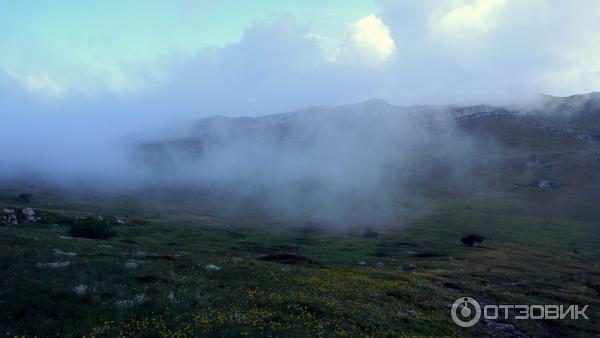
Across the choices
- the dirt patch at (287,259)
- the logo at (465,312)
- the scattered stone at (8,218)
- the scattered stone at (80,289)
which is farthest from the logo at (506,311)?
the scattered stone at (8,218)

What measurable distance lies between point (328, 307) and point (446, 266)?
4524 centimetres

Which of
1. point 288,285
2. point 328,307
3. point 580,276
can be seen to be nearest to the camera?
point 328,307

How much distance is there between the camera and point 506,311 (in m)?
31.5

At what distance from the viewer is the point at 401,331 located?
2025cm

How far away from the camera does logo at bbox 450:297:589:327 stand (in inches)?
1102

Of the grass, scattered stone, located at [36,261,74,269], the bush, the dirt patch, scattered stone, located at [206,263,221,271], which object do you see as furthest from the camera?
the bush

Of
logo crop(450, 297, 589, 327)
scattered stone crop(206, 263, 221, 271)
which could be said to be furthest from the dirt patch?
logo crop(450, 297, 589, 327)

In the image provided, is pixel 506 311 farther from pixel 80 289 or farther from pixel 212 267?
pixel 80 289

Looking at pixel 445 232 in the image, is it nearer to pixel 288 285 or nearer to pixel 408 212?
pixel 408 212

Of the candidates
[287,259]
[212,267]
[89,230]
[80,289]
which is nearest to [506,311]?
[212,267]

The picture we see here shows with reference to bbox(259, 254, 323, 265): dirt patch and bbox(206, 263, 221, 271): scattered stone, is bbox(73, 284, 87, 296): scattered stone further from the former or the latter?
bbox(259, 254, 323, 265): dirt patch

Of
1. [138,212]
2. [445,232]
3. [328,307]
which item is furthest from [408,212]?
[328,307]

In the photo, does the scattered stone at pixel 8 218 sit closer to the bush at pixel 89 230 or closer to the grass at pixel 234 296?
the bush at pixel 89 230

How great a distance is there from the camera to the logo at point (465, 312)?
85.6ft
